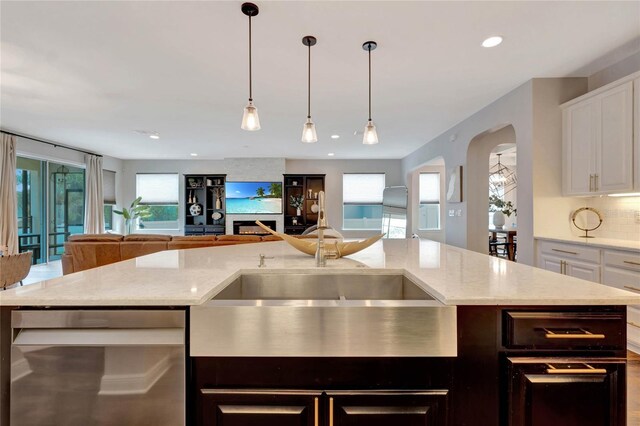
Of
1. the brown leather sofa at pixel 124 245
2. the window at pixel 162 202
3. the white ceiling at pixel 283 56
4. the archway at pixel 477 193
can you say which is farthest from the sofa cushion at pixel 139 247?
the window at pixel 162 202

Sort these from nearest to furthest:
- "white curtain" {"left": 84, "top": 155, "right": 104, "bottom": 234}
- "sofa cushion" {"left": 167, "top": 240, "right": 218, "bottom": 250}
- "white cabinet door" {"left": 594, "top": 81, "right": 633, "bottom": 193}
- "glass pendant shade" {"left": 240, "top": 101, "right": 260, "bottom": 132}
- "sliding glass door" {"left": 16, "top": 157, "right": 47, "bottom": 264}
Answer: "glass pendant shade" {"left": 240, "top": 101, "right": 260, "bottom": 132} → "white cabinet door" {"left": 594, "top": 81, "right": 633, "bottom": 193} → "sofa cushion" {"left": 167, "top": 240, "right": 218, "bottom": 250} → "sliding glass door" {"left": 16, "top": 157, "right": 47, "bottom": 264} → "white curtain" {"left": 84, "top": 155, "right": 104, "bottom": 234}

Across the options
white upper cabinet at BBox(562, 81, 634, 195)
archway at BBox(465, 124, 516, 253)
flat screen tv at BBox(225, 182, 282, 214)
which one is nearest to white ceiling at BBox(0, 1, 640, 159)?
white upper cabinet at BBox(562, 81, 634, 195)

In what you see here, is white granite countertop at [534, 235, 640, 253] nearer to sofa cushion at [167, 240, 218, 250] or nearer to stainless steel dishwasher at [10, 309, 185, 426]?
stainless steel dishwasher at [10, 309, 185, 426]

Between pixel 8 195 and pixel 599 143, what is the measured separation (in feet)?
26.7

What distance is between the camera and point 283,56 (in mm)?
2625

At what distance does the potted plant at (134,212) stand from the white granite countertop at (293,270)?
7266 mm

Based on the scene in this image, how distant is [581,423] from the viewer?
3.01ft

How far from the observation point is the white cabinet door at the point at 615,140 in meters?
2.49

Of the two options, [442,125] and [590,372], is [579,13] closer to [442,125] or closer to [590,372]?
[590,372]

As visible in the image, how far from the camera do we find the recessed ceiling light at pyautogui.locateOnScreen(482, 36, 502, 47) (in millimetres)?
2375

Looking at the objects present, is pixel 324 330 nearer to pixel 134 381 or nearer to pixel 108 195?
pixel 134 381

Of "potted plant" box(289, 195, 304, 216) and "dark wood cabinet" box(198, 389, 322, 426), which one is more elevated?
"potted plant" box(289, 195, 304, 216)

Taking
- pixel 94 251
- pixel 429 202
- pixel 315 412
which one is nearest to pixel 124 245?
pixel 94 251

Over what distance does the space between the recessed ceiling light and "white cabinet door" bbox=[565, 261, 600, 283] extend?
2.01 metres
